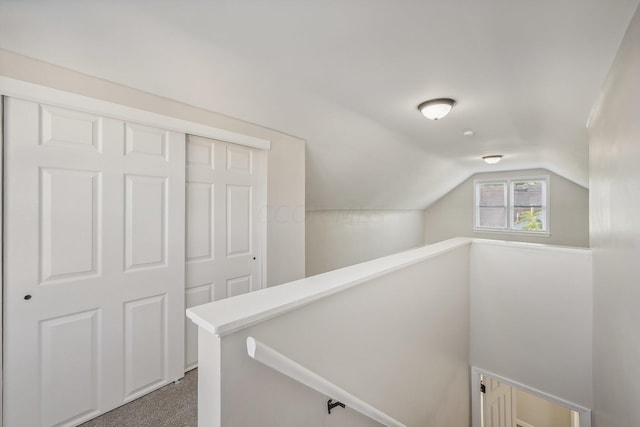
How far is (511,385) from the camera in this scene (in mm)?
3150

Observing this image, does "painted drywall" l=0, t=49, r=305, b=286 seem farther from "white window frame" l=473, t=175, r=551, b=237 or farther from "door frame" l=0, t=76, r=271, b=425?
"white window frame" l=473, t=175, r=551, b=237

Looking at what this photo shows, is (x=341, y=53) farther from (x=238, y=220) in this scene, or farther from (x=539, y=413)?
(x=539, y=413)

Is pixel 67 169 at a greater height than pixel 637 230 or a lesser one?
greater

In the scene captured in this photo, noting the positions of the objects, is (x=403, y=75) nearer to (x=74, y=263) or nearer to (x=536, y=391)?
(x=74, y=263)

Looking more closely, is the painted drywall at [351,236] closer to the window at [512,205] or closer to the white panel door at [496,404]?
the window at [512,205]

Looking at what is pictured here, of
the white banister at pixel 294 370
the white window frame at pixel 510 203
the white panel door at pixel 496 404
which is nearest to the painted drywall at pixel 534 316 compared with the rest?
the white panel door at pixel 496 404

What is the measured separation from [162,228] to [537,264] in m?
3.69

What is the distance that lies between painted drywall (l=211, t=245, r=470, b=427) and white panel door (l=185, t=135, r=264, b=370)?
1.30m

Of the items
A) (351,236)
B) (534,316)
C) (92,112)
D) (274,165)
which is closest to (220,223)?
(274,165)

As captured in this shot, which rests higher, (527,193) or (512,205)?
(527,193)

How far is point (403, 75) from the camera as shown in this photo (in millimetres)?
2096

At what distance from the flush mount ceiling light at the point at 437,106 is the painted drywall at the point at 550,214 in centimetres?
527

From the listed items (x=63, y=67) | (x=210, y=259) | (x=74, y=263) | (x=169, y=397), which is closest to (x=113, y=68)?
(x=63, y=67)

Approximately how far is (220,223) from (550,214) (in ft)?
23.5
